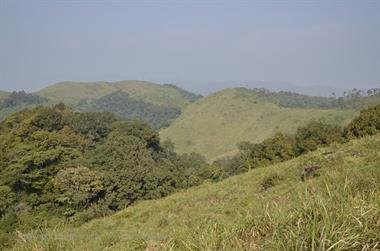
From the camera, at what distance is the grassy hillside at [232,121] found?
112 meters

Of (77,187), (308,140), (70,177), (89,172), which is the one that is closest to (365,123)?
(308,140)

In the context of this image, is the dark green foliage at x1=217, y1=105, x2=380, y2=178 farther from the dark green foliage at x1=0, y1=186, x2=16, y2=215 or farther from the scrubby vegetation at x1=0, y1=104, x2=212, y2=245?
the dark green foliage at x1=0, y1=186, x2=16, y2=215

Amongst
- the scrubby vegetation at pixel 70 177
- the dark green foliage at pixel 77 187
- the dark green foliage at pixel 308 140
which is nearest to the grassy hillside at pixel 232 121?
the dark green foliage at pixel 308 140

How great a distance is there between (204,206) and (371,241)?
38.2ft

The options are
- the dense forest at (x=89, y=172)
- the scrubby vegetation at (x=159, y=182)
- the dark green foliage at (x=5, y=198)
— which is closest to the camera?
the scrubby vegetation at (x=159, y=182)

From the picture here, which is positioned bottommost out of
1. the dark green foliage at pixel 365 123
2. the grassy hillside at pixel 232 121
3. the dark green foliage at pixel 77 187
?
the grassy hillside at pixel 232 121

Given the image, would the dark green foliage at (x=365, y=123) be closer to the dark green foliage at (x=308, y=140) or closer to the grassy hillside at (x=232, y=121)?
the dark green foliage at (x=308, y=140)

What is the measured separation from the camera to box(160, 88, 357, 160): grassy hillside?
112 m

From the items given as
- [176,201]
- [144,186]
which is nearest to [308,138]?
[144,186]

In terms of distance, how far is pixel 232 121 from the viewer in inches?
5197

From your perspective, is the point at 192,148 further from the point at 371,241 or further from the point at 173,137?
the point at 371,241

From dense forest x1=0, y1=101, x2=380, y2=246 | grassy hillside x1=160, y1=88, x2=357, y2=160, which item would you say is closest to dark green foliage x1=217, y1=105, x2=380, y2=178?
dense forest x1=0, y1=101, x2=380, y2=246

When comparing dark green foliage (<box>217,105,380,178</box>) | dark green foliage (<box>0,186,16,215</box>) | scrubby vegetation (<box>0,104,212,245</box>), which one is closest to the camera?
dark green foliage (<box>217,105,380,178</box>)

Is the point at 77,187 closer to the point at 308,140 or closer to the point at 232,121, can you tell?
the point at 308,140
